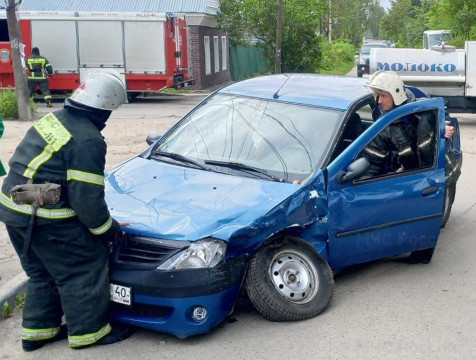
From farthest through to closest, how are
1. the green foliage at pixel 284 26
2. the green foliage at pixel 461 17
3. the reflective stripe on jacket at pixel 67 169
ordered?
the green foliage at pixel 284 26, the green foliage at pixel 461 17, the reflective stripe on jacket at pixel 67 169

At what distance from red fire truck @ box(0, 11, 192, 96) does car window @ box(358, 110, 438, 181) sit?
1915 centimetres

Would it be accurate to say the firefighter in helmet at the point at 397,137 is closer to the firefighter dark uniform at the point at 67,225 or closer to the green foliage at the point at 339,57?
the firefighter dark uniform at the point at 67,225

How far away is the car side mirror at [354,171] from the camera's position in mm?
5887

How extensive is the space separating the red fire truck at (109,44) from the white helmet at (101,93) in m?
20.5

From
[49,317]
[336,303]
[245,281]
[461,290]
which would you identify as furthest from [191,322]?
[461,290]

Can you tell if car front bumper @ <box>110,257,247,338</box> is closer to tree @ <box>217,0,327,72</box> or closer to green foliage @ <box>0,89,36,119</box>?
green foliage @ <box>0,89,36,119</box>

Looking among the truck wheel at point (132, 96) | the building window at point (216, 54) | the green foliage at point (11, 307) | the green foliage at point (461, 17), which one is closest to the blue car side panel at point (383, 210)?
the green foliage at point (11, 307)

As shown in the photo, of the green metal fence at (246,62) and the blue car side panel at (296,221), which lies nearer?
the blue car side panel at (296,221)

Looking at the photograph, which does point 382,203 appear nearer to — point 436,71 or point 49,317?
point 49,317

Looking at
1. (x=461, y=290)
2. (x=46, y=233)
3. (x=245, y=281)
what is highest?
(x=46, y=233)

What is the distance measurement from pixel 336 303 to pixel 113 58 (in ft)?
68.1

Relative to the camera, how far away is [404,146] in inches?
264

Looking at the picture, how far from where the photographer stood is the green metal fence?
120ft

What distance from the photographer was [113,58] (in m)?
25.6
